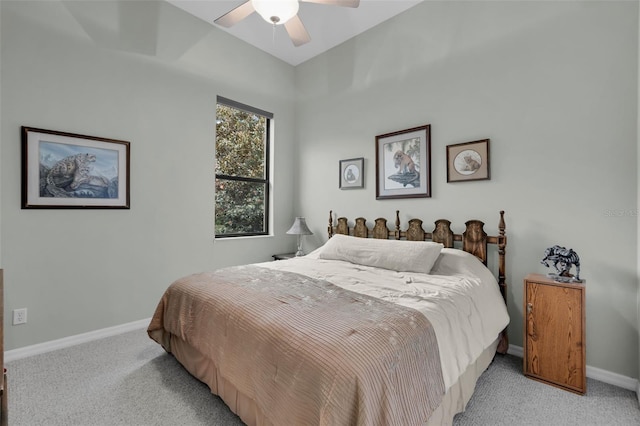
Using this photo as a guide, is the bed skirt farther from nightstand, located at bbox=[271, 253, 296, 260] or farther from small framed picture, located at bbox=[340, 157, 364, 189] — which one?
small framed picture, located at bbox=[340, 157, 364, 189]

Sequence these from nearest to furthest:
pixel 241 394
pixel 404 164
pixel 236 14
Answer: pixel 241 394, pixel 236 14, pixel 404 164

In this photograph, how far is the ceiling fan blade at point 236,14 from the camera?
227 cm

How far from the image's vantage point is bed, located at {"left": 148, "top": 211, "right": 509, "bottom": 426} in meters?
1.16

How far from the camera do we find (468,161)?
109 inches

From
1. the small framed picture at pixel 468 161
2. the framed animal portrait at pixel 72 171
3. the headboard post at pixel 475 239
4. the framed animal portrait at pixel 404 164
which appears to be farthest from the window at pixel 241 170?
the headboard post at pixel 475 239

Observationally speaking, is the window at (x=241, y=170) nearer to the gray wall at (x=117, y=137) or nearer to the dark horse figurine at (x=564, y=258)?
the gray wall at (x=117, y=137)

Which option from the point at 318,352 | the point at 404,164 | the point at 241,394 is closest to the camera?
the point at 318,352

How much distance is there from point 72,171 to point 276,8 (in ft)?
7.24

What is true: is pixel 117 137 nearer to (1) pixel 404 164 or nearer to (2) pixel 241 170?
(2) pixel 241 170

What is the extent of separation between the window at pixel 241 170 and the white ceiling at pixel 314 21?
0.85 m

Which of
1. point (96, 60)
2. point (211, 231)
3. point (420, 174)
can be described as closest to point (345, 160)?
point (420, 174)

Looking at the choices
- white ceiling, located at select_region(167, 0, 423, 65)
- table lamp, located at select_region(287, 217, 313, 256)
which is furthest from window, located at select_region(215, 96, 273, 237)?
white ceiling, located at select_region(167, 0, 423, 65)

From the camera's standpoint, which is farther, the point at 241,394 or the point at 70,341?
the point at 70,341

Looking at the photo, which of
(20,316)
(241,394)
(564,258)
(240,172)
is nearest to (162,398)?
(241,394)
